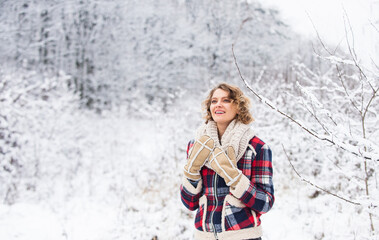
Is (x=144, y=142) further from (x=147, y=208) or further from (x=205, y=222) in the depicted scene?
(x=205, y=222)

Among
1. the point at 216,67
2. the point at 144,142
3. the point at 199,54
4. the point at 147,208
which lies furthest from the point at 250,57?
the point at 147,208

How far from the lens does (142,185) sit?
20.5ft

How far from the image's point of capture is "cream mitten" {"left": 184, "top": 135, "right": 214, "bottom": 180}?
1510mm

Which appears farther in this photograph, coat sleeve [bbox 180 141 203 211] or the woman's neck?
the woman's neck

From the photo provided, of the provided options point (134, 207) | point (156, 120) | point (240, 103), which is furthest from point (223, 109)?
point (156, 120)

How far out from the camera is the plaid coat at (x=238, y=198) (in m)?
1.44

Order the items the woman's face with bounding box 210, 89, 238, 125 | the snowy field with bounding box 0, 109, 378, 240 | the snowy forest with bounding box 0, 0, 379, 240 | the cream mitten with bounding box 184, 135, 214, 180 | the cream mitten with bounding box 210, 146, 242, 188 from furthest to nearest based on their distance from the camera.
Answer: the snowy field with bounding box 0, 109, 378, 240 → the snowy forest with bounding box 0, 0, 379, 240 → the woman's face with bounding box 210, 89, 238, 125 → the cream mitten with bounding box 184, 135, 214, 180 → the cream mitten with bounding box 210, 146, 242, 188

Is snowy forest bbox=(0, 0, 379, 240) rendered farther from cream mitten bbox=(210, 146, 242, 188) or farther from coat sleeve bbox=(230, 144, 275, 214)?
cream mitten bbox=(210, 146, 242, 188)

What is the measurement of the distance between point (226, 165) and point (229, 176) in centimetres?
6

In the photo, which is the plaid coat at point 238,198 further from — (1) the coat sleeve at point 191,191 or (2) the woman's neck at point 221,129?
(2) the woman's neck at point 221,129

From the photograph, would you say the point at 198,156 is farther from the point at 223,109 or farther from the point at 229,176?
the point at 223,109

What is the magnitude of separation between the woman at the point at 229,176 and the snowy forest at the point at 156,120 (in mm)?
225

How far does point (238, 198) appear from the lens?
142 centimetres

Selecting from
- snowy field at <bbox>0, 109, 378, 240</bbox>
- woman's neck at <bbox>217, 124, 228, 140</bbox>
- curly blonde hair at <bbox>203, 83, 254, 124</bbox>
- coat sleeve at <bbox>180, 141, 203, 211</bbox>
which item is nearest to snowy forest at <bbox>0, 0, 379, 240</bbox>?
snowy field at <bbox>0, 109, 378, 240</bbox>
